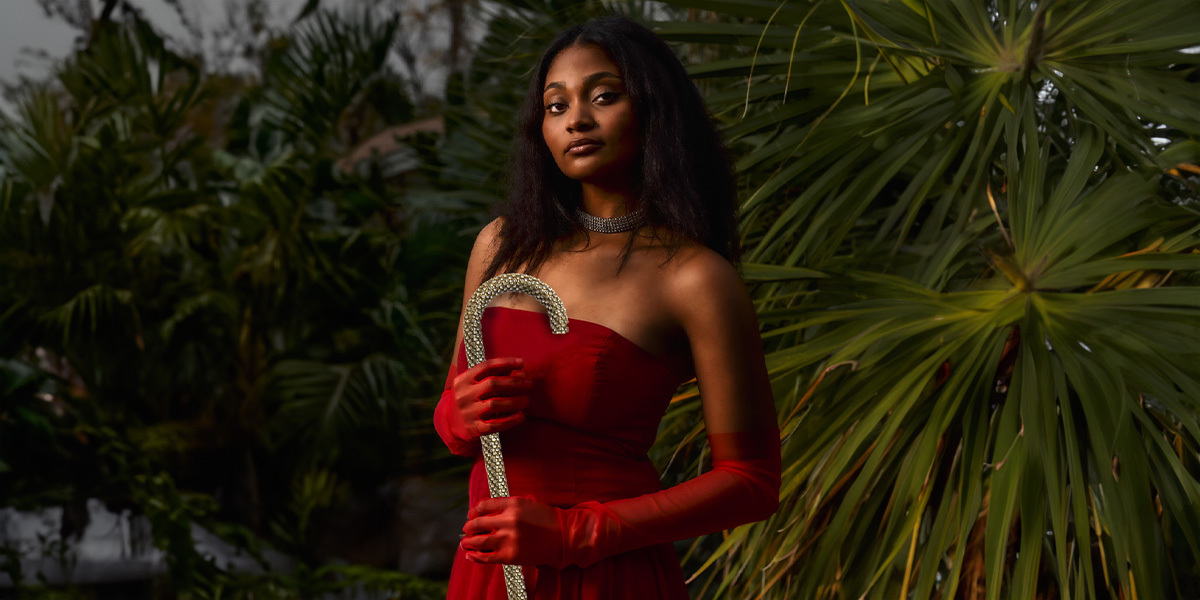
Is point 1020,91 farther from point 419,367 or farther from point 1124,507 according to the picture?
point 419,367

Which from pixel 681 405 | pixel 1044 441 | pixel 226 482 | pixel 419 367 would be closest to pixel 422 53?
pixel 226 482

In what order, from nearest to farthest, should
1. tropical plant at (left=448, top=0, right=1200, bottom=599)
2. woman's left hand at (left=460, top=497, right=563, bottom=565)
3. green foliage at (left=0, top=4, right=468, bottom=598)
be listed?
woman's left hand at (left=460, top=497, right=563, bottom=565) → tropical plant at (left=448, top=0, right=1200, bottom=599) → green foliage at (left=0, top=4, right=468, bottom=598)

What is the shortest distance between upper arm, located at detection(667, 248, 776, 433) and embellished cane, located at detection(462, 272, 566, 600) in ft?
A: 0.34

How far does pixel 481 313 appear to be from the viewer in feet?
2.92

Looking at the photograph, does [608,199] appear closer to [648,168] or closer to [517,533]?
[648,168]

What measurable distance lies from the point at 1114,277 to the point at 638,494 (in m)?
0.99

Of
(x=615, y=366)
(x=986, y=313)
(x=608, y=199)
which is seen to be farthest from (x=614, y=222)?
(x=986, y=313)

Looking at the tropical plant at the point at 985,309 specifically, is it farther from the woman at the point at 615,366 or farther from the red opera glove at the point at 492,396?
the red opera glove at the point at 492,396

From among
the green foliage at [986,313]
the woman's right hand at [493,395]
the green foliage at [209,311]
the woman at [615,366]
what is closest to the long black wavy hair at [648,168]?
the woman at [615,366]

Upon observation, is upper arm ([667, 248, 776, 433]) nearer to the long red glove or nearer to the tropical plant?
the long red glove

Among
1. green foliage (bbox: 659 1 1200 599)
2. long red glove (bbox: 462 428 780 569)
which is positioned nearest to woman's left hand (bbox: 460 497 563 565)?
long red glove (bbox: 462 428 780 569)

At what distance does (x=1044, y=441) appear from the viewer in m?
1.32

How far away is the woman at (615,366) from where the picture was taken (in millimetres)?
846

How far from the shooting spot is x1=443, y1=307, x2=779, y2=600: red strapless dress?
34.3 inches
